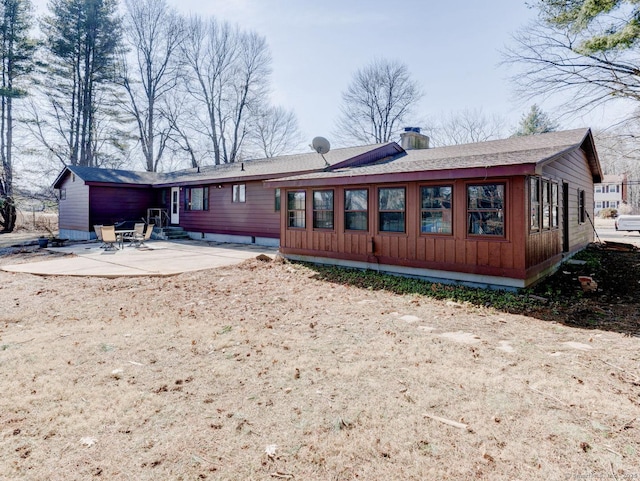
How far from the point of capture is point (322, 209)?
353 inches

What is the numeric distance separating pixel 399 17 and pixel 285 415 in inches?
593

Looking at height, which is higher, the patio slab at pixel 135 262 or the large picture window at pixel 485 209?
the large picture window at pixel 485 209

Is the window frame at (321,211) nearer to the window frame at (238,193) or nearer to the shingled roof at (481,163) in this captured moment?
the shingled roof at (481,163)

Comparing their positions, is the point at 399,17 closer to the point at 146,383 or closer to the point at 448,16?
the point at 448,16

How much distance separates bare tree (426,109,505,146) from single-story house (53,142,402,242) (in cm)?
1773

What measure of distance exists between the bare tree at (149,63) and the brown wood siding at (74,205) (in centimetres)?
850

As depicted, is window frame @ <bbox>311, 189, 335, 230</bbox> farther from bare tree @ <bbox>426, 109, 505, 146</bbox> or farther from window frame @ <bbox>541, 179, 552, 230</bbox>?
bare tree @ <bbox>426, 109, 505, 146</bbox>

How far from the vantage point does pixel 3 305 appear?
18.2ft

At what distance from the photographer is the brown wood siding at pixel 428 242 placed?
612 centimetres

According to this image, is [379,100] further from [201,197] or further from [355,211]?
[355,211]

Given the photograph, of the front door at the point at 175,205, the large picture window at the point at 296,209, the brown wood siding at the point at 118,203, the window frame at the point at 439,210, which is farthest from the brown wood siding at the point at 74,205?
the window frame at the point at 439,210

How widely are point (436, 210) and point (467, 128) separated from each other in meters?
26.2

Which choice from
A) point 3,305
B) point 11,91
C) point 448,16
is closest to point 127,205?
point 11,91

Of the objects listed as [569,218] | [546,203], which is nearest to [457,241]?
[546,203]
